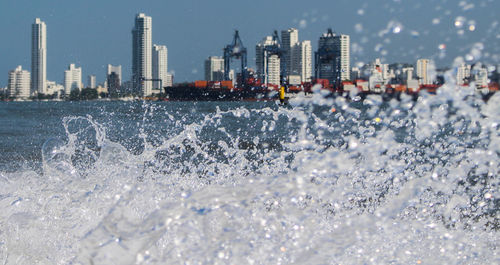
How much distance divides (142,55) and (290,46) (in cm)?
2400

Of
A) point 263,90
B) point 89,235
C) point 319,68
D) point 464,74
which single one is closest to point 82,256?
point 89,235

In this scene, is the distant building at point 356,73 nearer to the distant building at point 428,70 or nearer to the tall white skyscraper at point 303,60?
the distant building at point 428,70

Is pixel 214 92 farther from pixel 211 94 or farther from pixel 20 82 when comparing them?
pixel 20 82

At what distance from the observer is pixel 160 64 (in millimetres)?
68062

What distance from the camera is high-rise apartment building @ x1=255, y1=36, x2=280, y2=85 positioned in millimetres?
58281

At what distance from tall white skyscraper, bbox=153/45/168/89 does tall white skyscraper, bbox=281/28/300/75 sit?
1383 cm

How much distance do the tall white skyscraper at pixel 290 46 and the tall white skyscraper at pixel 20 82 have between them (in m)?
77.0

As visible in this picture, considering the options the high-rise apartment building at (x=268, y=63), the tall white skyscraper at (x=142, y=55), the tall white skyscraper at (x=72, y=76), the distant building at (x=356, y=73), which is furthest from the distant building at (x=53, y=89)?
the distant building at (x=356, y=73)

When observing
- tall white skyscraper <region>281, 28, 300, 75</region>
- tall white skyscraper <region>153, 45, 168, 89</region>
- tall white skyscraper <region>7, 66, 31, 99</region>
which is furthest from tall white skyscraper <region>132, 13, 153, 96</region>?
tall white skyscraper <region>7, 66, 31, 99</region>

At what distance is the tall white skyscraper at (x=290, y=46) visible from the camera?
50.5m

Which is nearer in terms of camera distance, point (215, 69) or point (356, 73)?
point (356, 73)

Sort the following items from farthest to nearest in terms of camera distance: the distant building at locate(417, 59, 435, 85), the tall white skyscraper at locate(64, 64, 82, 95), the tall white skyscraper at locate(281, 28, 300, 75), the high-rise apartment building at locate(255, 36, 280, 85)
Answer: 1. the tall white skyscraper at locate(64, 64, 82, 95)
2. the high-rise apartment building at locate(255, 36, 280, 85)
3. the tall white skyscraper at locate(281, 28, 300, 75)
4. the distant building at locate(417, 59, 435, 85)

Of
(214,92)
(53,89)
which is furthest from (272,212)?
(53,89)

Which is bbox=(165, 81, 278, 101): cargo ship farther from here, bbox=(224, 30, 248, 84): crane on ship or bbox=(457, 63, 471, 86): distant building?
bbox=(457, 63, 471, 86): distant building
